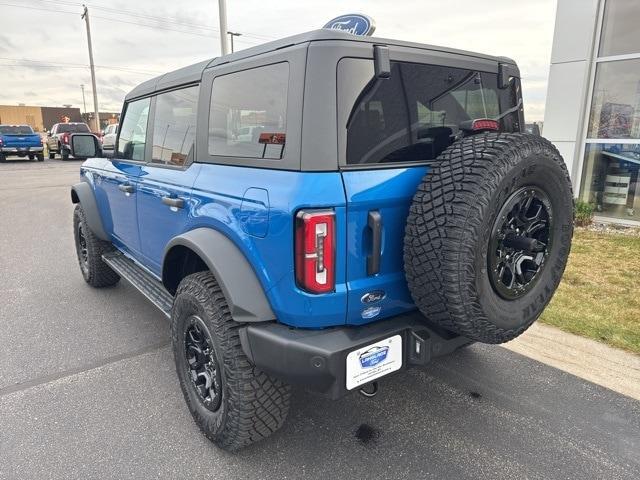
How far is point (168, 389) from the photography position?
9.64 feet

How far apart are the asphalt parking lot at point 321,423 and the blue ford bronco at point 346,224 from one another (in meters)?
0.26

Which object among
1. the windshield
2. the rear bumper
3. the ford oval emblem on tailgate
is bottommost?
the rear bumper

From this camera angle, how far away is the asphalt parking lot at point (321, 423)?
2.25 metres

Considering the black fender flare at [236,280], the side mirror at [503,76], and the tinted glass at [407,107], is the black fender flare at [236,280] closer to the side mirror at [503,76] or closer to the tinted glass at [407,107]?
the tinted glass at [407,107]

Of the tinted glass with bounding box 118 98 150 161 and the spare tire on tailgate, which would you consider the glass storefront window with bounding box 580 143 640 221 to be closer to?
the spare tire on tailgate

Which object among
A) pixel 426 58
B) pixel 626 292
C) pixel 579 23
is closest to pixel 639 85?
pixel 579 23

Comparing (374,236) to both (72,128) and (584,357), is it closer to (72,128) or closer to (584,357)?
(584,357)

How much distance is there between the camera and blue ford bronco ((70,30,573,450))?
1911mm

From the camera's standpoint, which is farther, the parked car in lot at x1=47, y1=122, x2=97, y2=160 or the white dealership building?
the parked car in lot at x1=47, y1=122, x2=97, y2=160

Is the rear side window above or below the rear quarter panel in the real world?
above

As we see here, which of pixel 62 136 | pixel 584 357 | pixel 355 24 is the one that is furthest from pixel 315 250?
pixel 62 136

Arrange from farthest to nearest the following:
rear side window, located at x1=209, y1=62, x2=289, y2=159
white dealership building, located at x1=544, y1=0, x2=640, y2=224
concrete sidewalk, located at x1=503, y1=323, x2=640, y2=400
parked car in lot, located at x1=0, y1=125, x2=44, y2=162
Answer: parked car in lot, located at x1=0, y1=125, x2=44, y2=162
white dealership building, located at x1=544, y1=0, x2=640, y2=224
concrete sidewalk, located at x1=503, y1=323, x2=640, y2=400
rear side window, located at x1=209, y1=62, x2=289, y2=159

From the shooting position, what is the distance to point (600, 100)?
734 centimetres

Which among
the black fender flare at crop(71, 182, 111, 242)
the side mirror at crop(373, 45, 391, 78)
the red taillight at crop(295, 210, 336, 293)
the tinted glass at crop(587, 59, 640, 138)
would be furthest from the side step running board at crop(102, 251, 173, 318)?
the tinted glass at crop(587, 59, 640, 138)
